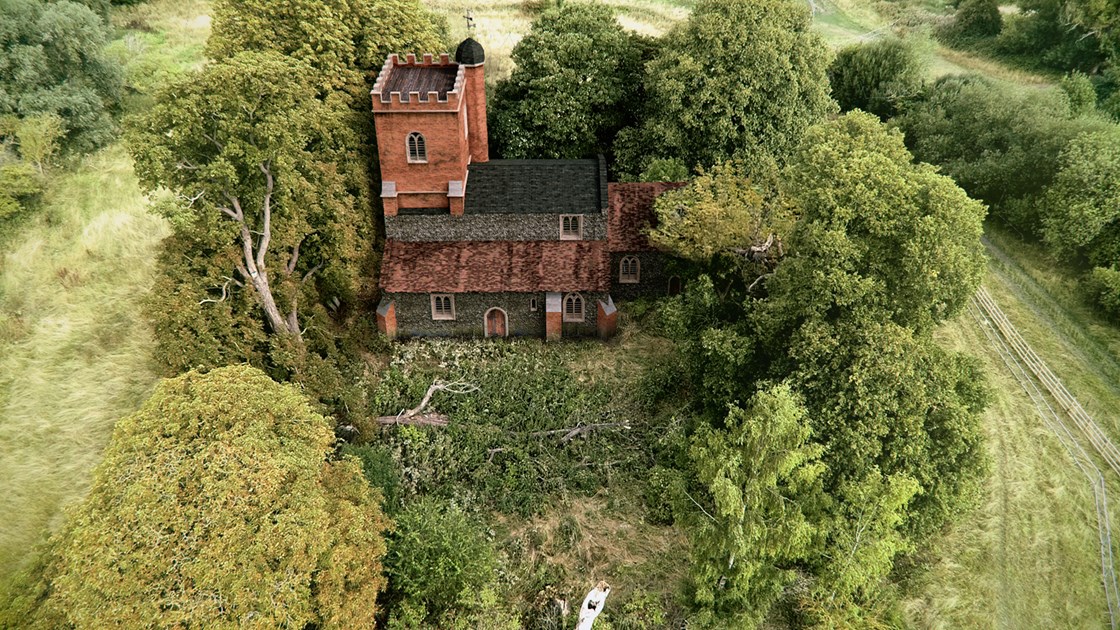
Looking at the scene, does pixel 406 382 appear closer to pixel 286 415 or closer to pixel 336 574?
pixel 286 415

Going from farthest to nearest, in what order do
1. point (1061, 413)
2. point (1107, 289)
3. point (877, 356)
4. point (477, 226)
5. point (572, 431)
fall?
point (1107, 289)
point (477, 226)
point (1061, 413)
point (572, 431)
point (877, 356)

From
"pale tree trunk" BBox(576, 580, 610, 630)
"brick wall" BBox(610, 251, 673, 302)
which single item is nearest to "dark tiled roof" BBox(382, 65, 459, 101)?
"brick wall" BBox(610, 251, 673, 302)

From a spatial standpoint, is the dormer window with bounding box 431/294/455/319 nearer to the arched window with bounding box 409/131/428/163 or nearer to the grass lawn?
the arched window with bounding box 409/131/428/163

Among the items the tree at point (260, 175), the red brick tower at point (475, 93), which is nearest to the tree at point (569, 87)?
the red brick tower at point (475, 93)

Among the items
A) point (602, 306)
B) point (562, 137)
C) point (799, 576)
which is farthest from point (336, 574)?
point (562, 137)

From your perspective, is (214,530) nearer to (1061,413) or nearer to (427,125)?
(427,125)

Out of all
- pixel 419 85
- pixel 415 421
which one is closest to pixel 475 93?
pixel 419 85
